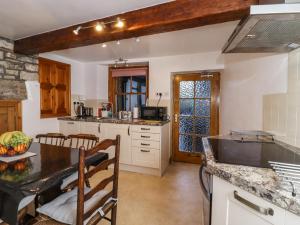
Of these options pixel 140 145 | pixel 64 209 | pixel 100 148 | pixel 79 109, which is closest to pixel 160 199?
pixel 140 145

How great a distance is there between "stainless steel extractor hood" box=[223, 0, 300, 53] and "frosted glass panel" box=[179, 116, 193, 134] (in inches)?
85.2

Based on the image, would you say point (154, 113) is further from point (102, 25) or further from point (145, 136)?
point (102, 25)

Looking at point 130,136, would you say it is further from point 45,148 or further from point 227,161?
point 227,161

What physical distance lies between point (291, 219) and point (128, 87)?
11.8 ft

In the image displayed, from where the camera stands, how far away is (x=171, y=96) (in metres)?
3.54

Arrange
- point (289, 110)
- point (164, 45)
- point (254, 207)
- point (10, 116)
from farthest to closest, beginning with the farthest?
1. point (164, 45)
2. point (10, 116)
3. point (289, 110)
4. point (254, 207)

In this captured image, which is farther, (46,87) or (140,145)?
(46,87)

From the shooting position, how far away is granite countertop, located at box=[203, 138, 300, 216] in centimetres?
62

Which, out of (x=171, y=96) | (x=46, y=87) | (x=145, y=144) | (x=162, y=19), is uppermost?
(x=162, y=19)

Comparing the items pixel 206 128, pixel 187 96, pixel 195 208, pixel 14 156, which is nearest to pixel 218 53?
pixel 187 96

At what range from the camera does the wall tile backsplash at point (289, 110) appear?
1304mm

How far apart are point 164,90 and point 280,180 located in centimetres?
286

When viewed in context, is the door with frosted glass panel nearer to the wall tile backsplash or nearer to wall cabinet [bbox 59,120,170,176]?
wall cabinet [bbox 59,120,170,176]

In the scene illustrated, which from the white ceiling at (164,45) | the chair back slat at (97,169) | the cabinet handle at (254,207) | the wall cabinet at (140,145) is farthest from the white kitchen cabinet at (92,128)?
the cabinet handle at (254,207)
